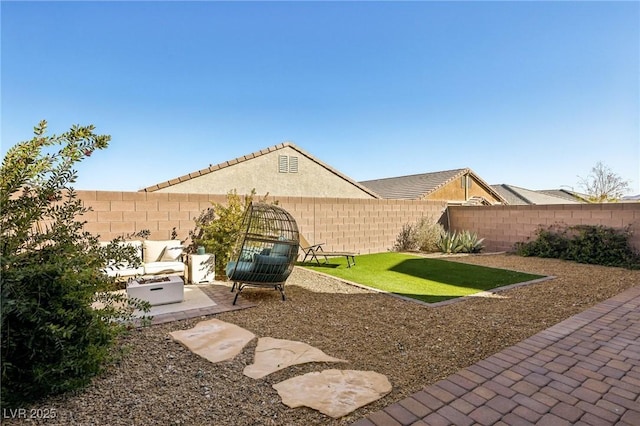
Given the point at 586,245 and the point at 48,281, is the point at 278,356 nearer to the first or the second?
the point at 48,281

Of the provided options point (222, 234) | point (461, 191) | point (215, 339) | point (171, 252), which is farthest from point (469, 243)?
point (461, 191)

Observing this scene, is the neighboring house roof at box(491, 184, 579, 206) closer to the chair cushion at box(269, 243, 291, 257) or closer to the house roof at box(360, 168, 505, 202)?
the house roof at box(360, 168, 505, 202)

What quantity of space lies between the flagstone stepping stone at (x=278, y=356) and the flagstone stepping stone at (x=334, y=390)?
28cm

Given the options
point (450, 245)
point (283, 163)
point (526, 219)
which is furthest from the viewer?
point (283, 163)

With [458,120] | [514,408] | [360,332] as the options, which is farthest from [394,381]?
[458,120]

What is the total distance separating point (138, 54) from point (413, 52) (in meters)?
8.78

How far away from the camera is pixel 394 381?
121 inches

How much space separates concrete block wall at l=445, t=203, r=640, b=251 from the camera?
985cm

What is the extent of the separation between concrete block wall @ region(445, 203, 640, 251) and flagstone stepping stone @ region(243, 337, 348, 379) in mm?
11262

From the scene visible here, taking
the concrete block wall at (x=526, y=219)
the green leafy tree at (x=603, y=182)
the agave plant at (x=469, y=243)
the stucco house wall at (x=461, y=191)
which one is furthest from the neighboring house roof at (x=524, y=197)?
the agave plant at (x=469, y=243)

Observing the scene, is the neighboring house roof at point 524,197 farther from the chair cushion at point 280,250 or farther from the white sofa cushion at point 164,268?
the white sofa cushion at point 164,268

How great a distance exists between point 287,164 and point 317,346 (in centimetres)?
1325

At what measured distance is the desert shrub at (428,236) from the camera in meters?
13.1

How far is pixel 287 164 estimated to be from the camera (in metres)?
16.4
